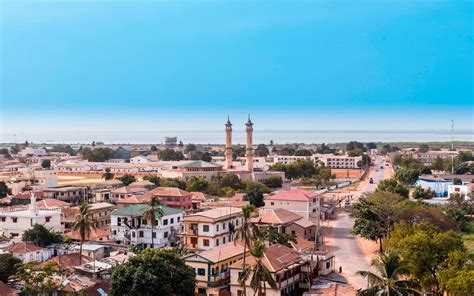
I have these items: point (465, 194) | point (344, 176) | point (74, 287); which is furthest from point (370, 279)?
point (344, 176)

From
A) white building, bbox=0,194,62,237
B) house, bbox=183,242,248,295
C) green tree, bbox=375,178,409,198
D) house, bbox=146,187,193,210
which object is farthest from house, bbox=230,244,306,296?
green tree, bbox=375,178,409,198

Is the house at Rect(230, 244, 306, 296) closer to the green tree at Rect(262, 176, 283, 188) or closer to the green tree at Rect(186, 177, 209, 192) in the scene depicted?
the green tree at Rect(186, 177, 209, 192)

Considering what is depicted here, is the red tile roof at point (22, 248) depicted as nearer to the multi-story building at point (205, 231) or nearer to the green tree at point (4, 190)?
the multi-story building at point (205, 231)

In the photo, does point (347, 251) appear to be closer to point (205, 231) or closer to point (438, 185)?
point (205, 231)

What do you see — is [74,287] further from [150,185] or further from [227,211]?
[150,185]

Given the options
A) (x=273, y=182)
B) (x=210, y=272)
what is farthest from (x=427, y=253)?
(x=273, y=182)

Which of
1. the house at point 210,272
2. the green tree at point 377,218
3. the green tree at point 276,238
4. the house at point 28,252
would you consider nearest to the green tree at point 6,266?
the house at point 28,252
